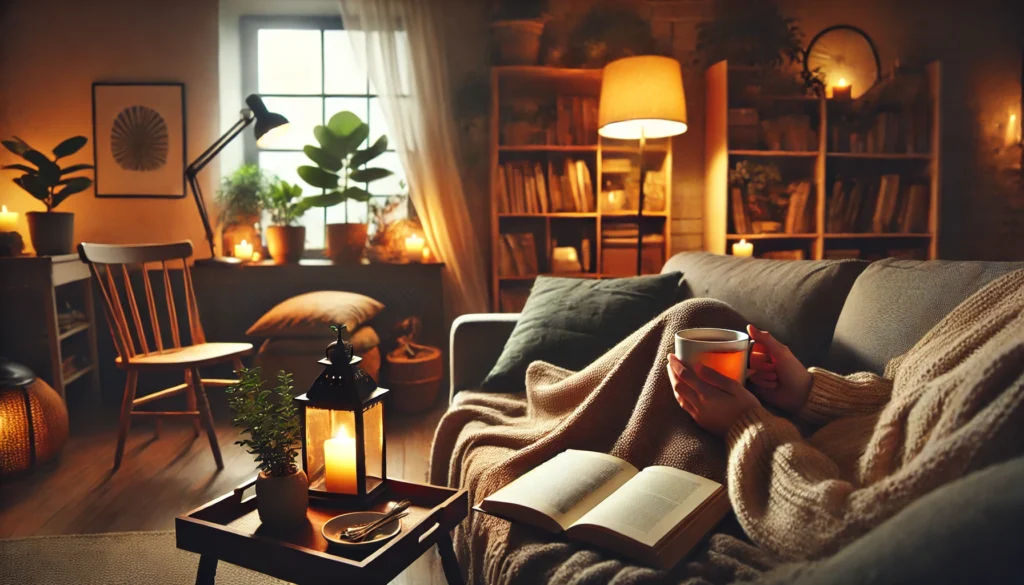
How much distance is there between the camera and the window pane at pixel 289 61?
396 cm

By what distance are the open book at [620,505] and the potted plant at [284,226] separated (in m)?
2.71

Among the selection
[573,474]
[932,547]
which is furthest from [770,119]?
[932,547]

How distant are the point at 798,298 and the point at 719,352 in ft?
2.34

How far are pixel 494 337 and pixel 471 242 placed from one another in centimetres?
163

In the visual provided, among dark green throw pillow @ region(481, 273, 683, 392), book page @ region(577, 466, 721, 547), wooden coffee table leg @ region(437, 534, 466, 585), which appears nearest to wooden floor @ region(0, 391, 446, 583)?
wooden coffee table leg @ region(437, 534, 466, 585)

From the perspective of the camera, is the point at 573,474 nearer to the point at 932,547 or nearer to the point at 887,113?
the point at 932,547

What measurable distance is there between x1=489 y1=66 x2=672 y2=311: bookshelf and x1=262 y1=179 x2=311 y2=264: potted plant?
1.01 m

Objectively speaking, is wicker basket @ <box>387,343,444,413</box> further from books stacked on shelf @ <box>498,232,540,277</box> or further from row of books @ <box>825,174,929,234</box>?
row of books @ <box>825,174,929,234</box>

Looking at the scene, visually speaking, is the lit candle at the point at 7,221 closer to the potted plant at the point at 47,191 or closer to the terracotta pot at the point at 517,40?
the potted plant at the point at 47,191

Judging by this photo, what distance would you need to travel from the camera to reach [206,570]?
1174mm

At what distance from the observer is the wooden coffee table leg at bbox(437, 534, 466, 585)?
1.38m

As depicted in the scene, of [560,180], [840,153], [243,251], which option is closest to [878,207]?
[840,153]

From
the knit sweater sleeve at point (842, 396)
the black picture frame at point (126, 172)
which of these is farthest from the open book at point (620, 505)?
the black picture frame at point (126, 172)

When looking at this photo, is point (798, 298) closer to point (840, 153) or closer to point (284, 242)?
point (840, 153)
